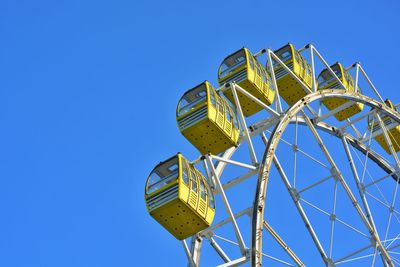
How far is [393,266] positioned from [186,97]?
961 centimetres

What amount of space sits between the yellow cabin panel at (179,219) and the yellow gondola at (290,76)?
8.31 m

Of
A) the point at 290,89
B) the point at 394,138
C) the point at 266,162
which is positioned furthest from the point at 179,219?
the point at 394,138

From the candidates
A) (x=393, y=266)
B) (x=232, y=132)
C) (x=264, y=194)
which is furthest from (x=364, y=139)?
(x=264, y=194)

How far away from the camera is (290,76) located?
29375 mm

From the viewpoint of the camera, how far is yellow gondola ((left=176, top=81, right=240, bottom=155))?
24203mm

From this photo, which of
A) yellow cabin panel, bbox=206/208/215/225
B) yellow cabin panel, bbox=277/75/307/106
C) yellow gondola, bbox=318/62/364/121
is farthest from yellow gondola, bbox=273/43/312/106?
yellow cabin panel, bbox=206/208/215/225

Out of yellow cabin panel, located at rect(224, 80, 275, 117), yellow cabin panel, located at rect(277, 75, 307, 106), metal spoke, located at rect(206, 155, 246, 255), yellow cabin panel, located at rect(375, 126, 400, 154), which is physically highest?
yellow cabin panel, located at rect(375, 126, 400, 154)

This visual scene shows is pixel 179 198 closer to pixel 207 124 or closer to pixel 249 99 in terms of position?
pixel 207 124

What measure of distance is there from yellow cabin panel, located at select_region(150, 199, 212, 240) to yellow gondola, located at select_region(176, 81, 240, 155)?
2.69 metres

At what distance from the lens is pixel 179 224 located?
2200 cm

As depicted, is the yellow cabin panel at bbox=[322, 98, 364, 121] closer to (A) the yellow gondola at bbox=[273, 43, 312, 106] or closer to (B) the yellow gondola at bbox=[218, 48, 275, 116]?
(A) the yellow gondola at bbox=[273, 43, 312, 106]

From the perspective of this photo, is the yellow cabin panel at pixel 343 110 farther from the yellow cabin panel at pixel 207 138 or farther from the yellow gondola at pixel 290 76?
the yellow cabin panel at pixel 207 138

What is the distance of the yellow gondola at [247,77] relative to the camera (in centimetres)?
2673

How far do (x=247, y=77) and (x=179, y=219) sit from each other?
6836mm
